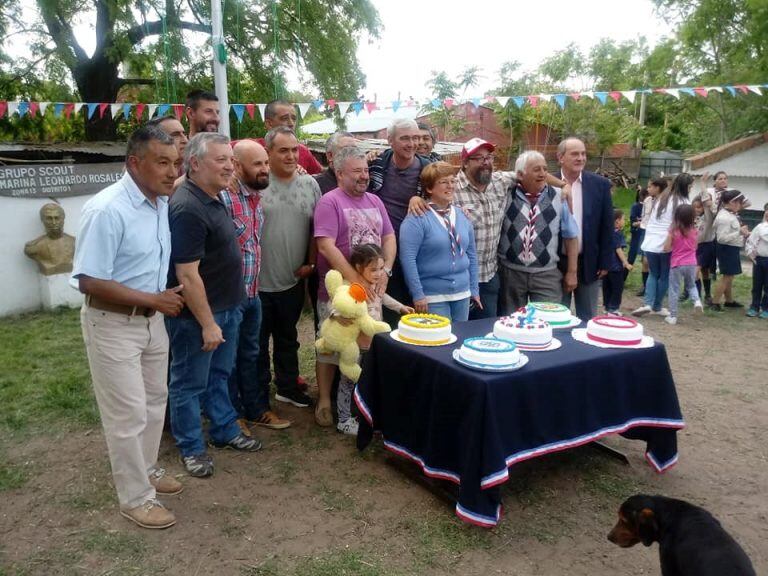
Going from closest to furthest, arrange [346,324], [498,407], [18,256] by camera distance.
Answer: [498,407], [346,324], [18,256]

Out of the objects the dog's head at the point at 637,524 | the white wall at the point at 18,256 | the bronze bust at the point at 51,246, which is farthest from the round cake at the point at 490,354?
the white wall at the point at 18,256

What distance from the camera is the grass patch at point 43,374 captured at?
4.57 m

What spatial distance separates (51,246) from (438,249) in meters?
5.84

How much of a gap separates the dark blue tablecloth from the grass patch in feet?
7.85

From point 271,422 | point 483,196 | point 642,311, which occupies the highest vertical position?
point 483,196

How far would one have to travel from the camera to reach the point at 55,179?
7.96 metres

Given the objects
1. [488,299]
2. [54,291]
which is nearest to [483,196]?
[488,299]

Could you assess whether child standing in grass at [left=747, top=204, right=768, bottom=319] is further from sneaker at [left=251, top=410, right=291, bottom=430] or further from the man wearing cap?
sneaker at [left=251, top=410, right=291, bottom=430]

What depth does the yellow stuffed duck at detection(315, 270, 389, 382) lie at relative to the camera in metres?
3.86

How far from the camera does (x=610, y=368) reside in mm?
3367

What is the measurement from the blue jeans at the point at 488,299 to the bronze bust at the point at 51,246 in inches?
216

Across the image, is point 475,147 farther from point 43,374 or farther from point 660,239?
point 660,239

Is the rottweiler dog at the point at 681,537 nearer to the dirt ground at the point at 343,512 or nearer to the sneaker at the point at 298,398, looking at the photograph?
the dirt ground at the point at 343,512

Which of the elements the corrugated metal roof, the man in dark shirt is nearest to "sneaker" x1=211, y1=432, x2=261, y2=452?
the man in dark shirt
